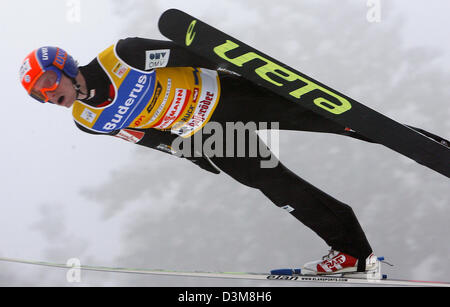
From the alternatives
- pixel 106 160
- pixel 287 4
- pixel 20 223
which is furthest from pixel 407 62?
pixel 20 223

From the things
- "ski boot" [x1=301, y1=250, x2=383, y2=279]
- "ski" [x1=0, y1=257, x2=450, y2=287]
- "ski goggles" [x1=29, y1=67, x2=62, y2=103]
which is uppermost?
"ski goggles" [x1=29, y1=67, x2=62, y2=103]

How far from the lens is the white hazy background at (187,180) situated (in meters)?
3.47

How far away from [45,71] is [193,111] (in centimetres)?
64

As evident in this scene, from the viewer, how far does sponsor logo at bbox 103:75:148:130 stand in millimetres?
2506

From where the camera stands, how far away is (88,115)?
2.58 m

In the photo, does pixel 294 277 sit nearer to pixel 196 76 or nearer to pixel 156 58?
pixel 196 76

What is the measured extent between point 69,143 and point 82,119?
1027 millimetres

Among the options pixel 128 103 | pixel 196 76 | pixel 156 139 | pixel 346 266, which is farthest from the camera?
pixel 346 266

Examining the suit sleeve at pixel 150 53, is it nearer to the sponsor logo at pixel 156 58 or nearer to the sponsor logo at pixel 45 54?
the sponsor logo at pixel 156 58

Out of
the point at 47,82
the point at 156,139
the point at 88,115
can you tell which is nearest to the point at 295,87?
the point at 156,139

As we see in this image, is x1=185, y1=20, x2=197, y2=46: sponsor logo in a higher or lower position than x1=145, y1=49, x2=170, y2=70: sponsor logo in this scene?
higher

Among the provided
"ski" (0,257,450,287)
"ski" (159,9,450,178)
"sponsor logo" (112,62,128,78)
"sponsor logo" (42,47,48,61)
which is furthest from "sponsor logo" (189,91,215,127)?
"ski" (0,257,450,287)

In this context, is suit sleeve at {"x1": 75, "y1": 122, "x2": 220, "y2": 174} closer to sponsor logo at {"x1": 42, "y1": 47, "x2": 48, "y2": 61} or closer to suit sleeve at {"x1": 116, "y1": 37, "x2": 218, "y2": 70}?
suit sleeve at {"x1": 116, "y1": 37, "x2": 218, "y2": 70}

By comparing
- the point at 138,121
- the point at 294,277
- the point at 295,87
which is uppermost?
the point at 295,87
